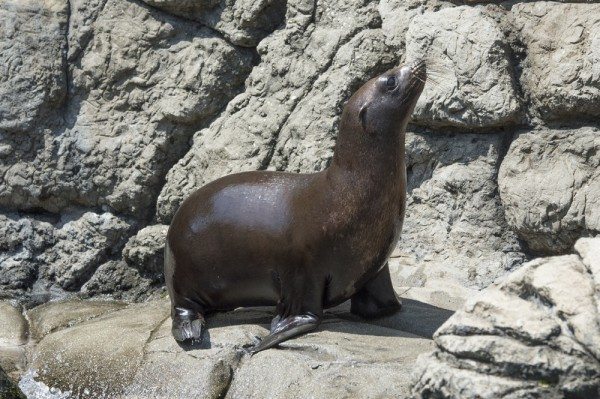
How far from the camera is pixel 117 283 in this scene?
8.79 metres

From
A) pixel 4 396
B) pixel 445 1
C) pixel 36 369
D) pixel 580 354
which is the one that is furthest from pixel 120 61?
pixel 580 354

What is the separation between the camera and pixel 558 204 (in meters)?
7.49

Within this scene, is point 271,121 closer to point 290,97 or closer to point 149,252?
point 290,97

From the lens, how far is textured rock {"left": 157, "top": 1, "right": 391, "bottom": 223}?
8.35 m

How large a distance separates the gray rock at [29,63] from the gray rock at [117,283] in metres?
1.30

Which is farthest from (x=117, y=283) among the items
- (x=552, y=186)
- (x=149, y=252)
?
(x=552, y=186)

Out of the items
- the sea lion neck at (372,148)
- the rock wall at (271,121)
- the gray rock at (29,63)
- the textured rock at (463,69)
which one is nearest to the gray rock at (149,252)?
the rock wall at (271,121)

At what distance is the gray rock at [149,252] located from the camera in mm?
8664

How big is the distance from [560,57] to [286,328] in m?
2.82

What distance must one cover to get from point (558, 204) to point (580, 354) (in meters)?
3.20

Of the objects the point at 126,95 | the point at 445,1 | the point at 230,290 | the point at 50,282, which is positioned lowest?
the point at 50,282

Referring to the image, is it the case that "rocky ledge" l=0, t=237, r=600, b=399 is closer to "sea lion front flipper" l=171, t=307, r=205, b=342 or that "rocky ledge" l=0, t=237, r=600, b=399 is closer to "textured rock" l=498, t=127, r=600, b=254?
"sea lion front flipper" l=171, t=307, r=205, b=342

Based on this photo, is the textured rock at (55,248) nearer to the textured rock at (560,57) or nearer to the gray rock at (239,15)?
the gray rock at (239,15)

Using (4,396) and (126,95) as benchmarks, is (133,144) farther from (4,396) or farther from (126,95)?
(4,396)
